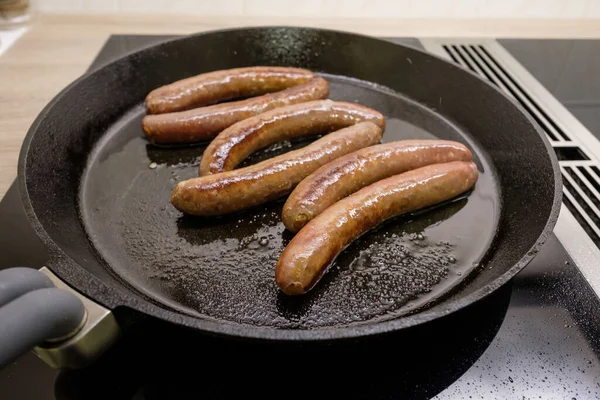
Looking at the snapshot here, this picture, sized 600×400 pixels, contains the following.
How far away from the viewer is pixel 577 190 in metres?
1.88

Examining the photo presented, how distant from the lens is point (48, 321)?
2.89 feet

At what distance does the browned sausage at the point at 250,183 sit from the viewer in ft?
4.93

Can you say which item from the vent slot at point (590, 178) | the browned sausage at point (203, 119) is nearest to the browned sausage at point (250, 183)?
the browned sausage at point (203, 119)

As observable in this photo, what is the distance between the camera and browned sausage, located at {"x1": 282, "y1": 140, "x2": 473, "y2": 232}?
149 cm

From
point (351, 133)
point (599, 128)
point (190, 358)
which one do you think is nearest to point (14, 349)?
point (190, 358)

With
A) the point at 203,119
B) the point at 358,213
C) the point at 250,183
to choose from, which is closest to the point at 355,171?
the point at 358,213

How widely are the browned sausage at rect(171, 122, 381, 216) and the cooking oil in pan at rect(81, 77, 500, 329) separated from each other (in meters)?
0.07

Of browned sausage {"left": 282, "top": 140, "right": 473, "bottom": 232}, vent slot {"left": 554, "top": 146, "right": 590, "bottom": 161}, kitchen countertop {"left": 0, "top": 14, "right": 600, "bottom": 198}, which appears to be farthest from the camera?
kitchen countertop {"left": 0, "top": 14, "right": 600, "bottom": 198}

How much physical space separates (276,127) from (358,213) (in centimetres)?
55

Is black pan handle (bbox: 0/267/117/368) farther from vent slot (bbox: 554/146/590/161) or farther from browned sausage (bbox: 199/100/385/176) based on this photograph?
vent slot (bbox: 554/146/590/161)

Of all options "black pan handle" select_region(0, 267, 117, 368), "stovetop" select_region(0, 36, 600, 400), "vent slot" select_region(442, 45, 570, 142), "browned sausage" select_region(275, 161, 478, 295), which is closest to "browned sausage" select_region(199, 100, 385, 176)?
"browned sausage" select_region(275, 161, 478, 295)

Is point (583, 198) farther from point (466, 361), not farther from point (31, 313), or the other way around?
point (31, 313)

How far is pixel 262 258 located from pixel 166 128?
2.26 feet

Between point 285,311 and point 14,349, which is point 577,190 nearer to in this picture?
point 285,311
